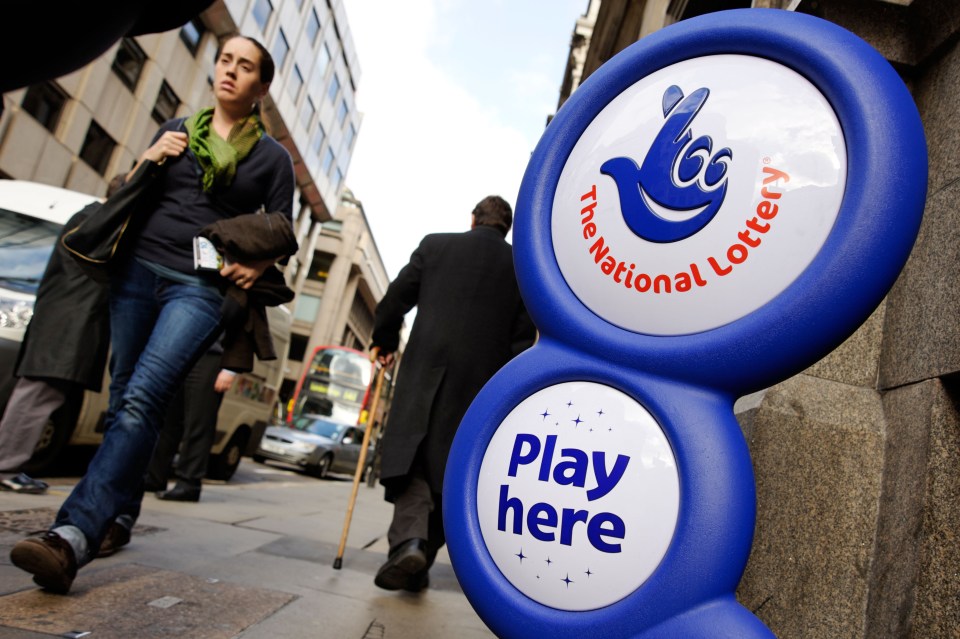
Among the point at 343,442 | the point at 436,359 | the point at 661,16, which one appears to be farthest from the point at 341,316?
the point at 436,359

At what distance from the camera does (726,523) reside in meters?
1.13

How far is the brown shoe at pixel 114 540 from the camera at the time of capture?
2623mm

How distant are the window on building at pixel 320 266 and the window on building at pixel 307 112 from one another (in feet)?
48.6

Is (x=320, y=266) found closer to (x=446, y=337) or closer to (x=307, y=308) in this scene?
(x=307, y=308)

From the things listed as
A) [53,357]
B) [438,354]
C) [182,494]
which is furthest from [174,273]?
[182,494]

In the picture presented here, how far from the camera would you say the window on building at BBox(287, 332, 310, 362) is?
46.2 metres

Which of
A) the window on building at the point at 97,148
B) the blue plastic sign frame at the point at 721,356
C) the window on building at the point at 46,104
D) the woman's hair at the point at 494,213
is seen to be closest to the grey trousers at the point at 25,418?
the woman's hair at the point at 494,213

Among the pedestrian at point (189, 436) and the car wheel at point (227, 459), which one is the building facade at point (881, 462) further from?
the car wheel at point (227, 459)

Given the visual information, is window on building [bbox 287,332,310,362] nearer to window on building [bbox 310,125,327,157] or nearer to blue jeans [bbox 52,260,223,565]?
window on building [bbox 310,125,327,157]

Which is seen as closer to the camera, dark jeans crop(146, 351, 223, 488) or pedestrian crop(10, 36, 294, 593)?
pedestrian crop(10, 36, 294, 593)

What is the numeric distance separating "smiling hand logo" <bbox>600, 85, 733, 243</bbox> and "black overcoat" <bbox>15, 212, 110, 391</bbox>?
3.39m

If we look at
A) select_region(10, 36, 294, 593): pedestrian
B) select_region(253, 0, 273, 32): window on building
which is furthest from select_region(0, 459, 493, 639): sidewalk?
select_region(253, 0, 273, 32): window on building

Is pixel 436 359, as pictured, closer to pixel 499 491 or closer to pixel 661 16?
pixel 499 491

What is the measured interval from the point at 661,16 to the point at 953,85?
18.4 feet
